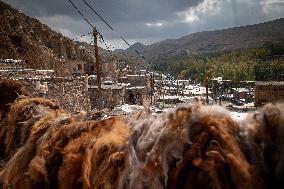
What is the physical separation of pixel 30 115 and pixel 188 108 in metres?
2.12

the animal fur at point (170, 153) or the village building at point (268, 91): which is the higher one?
the animal fur at point (170, 153)

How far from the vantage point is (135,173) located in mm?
1465

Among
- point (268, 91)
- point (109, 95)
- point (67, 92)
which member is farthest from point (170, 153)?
point (109, 95)

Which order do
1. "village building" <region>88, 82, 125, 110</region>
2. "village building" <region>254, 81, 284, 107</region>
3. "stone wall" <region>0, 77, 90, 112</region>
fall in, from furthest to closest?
"village building" <region>88, 82, 125, 110</region> < "stone wall" <region>0, 77, 90, 112</region> < "village building" <region>254, 81, 284, 107</region>

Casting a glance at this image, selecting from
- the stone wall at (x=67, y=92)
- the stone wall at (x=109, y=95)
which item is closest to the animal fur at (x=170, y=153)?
the stone wall at (x=67, y=92)

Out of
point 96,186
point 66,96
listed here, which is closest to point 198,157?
point 96,186

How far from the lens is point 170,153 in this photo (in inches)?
54.4

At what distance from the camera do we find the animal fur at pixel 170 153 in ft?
4.02

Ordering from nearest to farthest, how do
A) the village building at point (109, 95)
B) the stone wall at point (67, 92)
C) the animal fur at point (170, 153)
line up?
the animal fur at point (170, 153) → the stone wall at point (67, 92) → the village building at point (109, 95)

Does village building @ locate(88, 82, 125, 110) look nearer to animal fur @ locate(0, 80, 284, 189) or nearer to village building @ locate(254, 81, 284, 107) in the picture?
village building @ locate(254, 81, 284, 107)

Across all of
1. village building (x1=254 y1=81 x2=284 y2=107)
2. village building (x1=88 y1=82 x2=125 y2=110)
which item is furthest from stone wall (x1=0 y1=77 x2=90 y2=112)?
village building (x1=254 y1=81 x2=284 y2=107)

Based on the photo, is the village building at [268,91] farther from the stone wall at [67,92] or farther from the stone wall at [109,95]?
the stone wall at [109,95]

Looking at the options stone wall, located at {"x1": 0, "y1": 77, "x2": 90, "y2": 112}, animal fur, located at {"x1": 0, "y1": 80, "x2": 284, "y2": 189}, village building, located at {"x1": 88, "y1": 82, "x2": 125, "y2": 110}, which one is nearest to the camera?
animal fur, located at {"x1": 0, "y1": 80, "x2": 284, "y2": 189}

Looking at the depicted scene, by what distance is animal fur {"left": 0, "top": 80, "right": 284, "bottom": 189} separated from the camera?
4.02 ft
